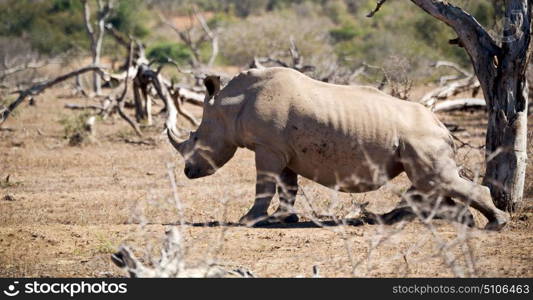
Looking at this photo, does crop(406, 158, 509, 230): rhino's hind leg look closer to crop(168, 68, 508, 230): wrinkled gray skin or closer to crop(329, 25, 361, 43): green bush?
crop(168, 68, 508, 230): wrinkled gray skin

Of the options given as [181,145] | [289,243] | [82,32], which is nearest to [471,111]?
[181,145]

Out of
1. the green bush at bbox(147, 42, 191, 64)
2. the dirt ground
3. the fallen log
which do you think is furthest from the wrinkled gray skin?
the green bush at bbox(147, 42, 191, 64)

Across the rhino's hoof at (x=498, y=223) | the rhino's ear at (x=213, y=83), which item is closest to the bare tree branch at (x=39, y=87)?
the rhino's ear at (x=213, y=83)

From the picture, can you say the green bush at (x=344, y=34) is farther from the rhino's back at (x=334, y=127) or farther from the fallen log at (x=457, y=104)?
the rhino's back at (x=334, y=127)

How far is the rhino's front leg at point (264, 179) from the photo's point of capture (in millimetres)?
8719

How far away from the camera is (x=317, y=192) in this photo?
10.7 metres

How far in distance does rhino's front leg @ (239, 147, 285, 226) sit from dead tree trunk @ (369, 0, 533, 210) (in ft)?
7.21

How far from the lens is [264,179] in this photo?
347 inches

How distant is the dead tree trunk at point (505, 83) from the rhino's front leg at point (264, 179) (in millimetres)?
2197

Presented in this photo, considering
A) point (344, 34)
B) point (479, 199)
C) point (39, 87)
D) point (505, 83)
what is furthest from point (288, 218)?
point (344, 34)

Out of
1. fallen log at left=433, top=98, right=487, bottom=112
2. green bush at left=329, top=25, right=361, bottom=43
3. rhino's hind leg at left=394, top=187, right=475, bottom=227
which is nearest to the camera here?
rhino's hind leg at left=394, top=187, right=475, bottom=227

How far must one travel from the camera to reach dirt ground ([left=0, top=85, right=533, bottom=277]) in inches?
272

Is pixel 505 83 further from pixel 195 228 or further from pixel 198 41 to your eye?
pixel 198 41

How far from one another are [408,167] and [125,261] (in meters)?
3.57
